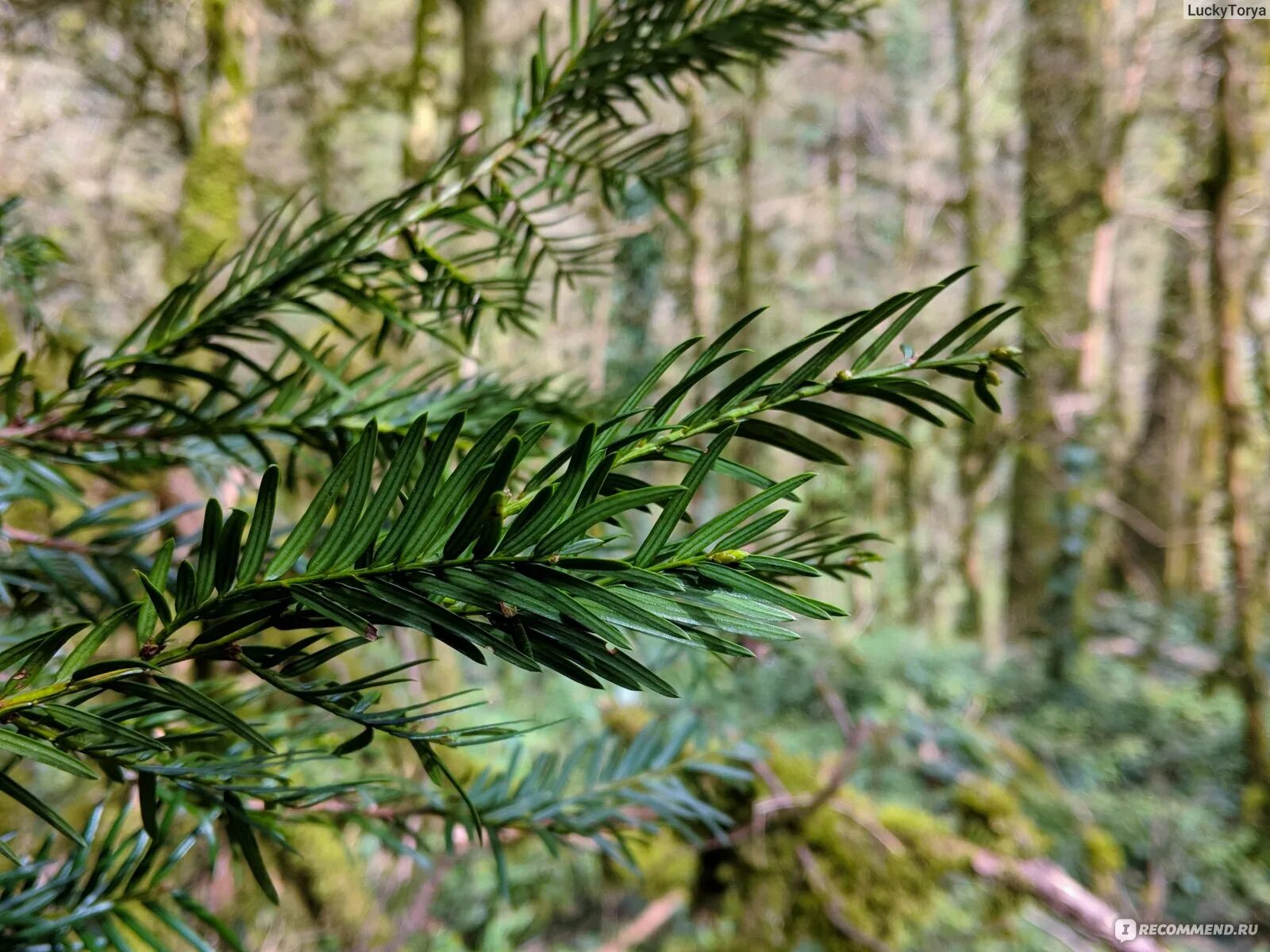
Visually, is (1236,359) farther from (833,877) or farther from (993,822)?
(833,877)

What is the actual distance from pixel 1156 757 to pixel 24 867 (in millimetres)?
5152

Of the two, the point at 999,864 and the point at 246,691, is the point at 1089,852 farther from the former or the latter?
the point at 246,691

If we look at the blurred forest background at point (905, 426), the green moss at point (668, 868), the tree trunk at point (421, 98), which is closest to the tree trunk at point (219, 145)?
the blurred forest background at point (905, 426)

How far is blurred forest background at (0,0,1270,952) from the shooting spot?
198 centimetres

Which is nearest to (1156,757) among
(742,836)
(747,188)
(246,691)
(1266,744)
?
(1266,744)

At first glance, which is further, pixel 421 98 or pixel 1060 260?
pixel 1060 260

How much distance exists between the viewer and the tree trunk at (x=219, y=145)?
225 cm

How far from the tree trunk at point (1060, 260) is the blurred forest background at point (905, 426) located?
2 cm

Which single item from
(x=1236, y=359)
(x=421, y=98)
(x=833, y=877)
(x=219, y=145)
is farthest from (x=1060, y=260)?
(x=219, y=145)

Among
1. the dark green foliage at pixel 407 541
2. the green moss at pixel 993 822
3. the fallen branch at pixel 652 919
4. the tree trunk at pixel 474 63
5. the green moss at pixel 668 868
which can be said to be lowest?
the fallen branch at pixel 652 919

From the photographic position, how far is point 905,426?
4199 mm

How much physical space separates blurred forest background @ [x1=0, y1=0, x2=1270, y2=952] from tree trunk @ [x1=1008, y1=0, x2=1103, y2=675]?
0.08ft

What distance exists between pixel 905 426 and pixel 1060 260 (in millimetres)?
1654

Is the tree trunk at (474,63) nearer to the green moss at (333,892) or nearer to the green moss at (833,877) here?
the green moss at (333,892)
